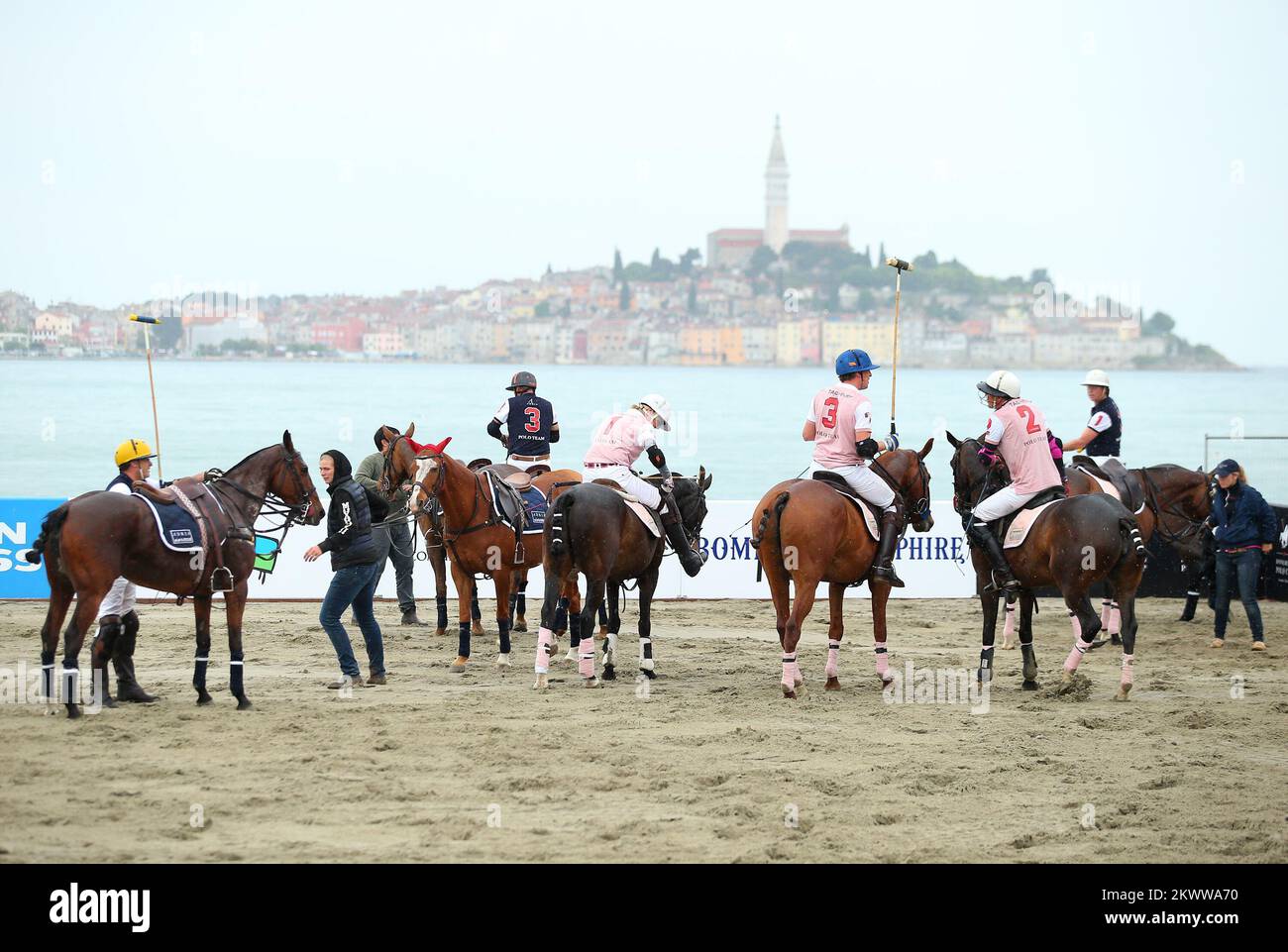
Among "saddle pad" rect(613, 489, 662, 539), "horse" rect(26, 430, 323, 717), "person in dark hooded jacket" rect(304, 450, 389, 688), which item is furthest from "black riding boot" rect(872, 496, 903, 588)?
"horse" rect(26, 430, 323, 717)

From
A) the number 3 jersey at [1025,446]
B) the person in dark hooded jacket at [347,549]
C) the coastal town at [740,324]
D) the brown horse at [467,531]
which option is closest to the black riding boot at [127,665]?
the person in dark hooded jacket at [347,549]

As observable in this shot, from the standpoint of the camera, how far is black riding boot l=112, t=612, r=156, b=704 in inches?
436

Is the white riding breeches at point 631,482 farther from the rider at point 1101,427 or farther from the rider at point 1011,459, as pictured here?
the rider at point 1101,427

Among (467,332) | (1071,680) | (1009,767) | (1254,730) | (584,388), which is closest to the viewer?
(1009,767)

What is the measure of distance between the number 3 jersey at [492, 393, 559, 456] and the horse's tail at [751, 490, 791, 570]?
348 cm

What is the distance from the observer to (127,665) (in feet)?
36.7

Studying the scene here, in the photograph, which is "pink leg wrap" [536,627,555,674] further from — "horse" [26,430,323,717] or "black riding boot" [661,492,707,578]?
"horse" [26,430,323,717]

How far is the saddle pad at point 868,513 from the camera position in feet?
39.0

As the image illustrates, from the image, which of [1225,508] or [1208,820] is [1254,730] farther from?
[1225,508]

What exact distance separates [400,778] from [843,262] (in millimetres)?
172978

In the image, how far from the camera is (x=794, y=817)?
819cm

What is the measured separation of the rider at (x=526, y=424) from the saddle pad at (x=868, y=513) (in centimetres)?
370

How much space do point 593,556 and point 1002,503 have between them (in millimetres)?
3371
